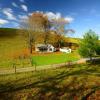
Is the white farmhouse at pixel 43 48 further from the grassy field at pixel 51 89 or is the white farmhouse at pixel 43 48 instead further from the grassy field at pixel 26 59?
the grassy field at pixel 51 89

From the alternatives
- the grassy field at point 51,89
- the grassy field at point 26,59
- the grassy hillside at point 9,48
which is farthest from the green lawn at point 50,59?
the grassy field at point 51,89

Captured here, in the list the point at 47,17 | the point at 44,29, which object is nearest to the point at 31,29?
the point at 44,29

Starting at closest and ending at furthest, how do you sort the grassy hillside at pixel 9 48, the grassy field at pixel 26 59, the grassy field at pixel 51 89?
the grassy field at pixel 51 89 → the grassy field at pixel 26 59 → the grassy hillside at pixel 9 48

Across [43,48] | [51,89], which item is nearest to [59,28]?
[43,48]

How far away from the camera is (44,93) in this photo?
1584 centimetres

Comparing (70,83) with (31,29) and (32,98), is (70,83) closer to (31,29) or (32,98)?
(32,98)

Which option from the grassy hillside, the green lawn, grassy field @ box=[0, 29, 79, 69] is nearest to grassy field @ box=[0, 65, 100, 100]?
grassy field @ box=[0, 29, 79, 69]

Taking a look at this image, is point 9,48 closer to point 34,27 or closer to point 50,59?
point 34,27

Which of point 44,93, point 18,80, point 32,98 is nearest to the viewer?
point 32,98

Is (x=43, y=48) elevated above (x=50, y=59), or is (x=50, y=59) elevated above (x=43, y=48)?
(x=43, y=48)

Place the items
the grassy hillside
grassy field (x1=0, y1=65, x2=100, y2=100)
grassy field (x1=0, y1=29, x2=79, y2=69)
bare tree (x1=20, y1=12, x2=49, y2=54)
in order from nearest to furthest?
grassy field (x1=0, y1=65, x2=100, y2=100) → grassy field (x1=0, y1=29, x2=79, y2=69) → the grassy hillside → bare tree (x1=20, y1=12, x2=49, y2=54)

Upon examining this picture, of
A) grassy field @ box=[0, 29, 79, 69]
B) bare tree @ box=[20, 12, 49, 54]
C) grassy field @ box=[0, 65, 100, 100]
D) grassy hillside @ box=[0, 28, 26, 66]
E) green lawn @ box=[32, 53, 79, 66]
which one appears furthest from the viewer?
bare tree @ box=[20, 12, 49, 54]

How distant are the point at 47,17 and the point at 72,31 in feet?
46.4

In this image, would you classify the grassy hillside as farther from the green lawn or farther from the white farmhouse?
the white farmhouse
